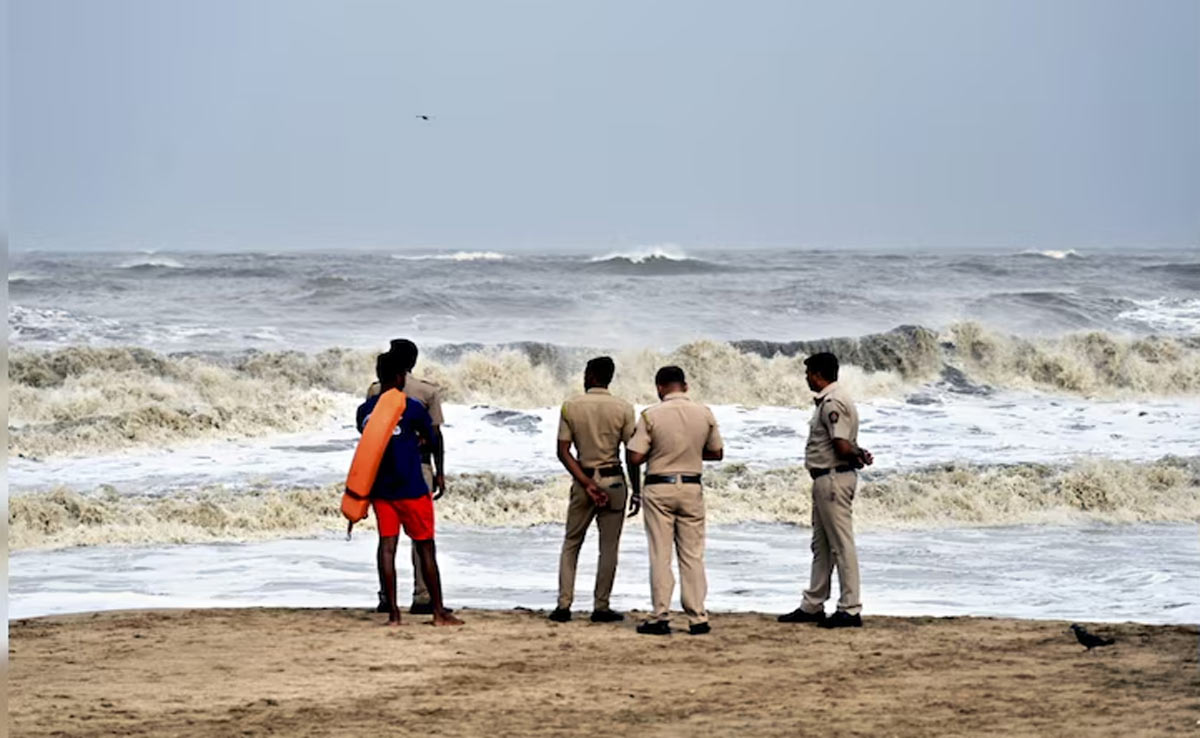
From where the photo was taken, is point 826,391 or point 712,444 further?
point 826,391

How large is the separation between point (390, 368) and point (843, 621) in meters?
2.94

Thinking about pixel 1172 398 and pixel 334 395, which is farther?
pixel 1172 398

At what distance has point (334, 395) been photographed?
2753cm

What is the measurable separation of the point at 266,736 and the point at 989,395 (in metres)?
24.9

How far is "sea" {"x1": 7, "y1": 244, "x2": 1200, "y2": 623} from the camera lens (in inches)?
508

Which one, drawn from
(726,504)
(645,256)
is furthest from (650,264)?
(726,504)

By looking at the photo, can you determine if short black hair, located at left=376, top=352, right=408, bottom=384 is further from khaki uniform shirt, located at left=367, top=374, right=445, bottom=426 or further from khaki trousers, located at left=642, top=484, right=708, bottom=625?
khaki trousers, located at left=642, top=484, right=708, bottom=625

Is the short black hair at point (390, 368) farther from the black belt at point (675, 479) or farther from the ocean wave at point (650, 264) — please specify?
the ocean wave at point (650, 264)

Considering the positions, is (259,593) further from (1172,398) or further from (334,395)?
(1172,398)

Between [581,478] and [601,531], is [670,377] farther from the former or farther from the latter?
[601,531]

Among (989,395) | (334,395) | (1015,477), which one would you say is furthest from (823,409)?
(989,395)

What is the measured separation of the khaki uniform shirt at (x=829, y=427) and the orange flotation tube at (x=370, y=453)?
Result: 2.33 meters

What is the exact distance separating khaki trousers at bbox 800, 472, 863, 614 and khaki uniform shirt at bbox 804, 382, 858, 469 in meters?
0.09

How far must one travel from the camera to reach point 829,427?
9.65 m
